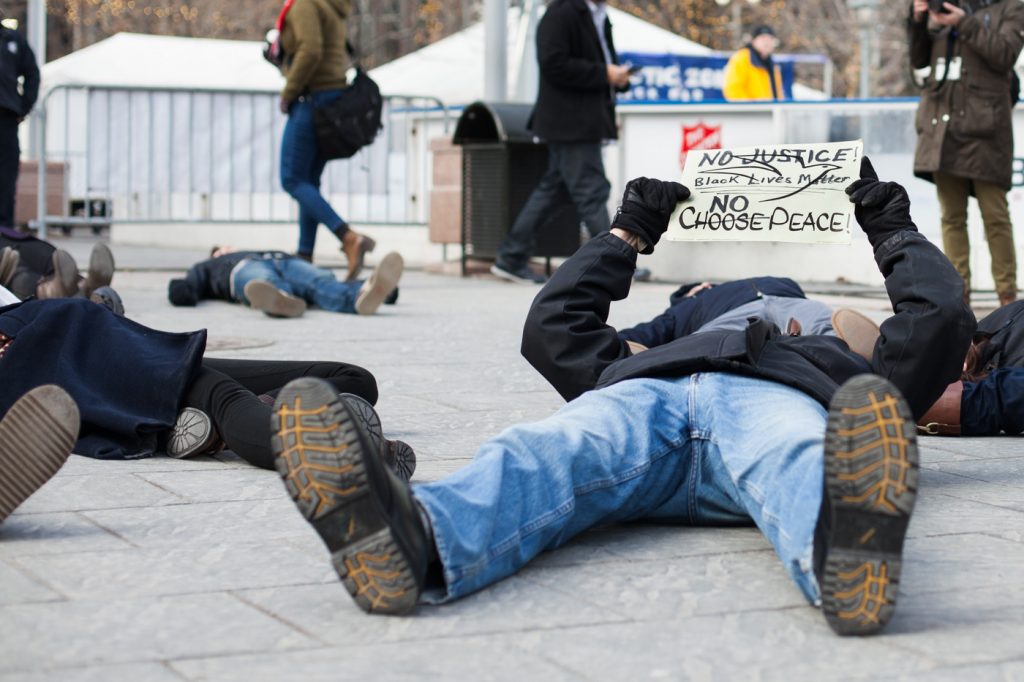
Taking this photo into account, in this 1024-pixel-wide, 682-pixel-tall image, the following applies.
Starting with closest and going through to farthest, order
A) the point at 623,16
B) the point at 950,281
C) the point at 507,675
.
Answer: the point at 507,675, the point at 950,281, the point at 623,16

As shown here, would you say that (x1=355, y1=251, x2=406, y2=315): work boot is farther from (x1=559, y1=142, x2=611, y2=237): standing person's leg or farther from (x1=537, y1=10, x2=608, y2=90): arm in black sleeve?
(x1=537, y1=10, x2=608, y2=90): arm in black sleeve

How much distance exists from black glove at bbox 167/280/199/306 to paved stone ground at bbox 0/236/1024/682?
15.9ft

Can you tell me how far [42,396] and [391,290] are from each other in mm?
5771

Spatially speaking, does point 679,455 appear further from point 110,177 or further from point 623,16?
point 623,16

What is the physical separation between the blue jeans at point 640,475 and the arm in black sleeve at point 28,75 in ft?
23.6

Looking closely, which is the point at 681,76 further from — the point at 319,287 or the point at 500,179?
the point at 319,287

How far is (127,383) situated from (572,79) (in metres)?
6.73

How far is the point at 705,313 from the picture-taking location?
542 cm

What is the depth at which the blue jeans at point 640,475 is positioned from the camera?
272cm

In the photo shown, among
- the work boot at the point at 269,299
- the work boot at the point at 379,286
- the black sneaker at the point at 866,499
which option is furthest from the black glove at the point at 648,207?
the work boot at the point at 379,286

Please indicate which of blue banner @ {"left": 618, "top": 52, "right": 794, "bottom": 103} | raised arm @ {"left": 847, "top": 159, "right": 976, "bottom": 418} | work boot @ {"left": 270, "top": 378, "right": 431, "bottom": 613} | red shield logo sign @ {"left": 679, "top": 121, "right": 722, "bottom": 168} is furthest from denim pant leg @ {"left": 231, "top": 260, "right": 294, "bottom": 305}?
blue banner @ {"left": 618, "top": 52, "right": 794, "bottom": 103}

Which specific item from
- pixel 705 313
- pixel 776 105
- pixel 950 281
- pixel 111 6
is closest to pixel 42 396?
pixel 950 281

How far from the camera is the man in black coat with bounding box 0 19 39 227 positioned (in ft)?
30.8

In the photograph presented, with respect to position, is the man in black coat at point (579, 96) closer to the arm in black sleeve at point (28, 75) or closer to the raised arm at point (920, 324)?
the arm in black sleeve at point (28, 75)
